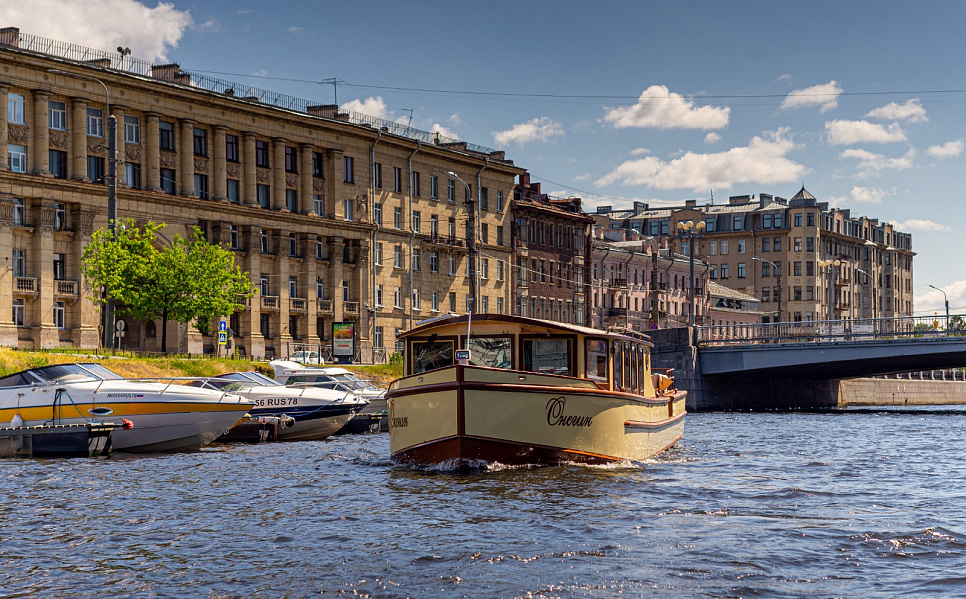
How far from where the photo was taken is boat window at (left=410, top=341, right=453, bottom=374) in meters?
25.4

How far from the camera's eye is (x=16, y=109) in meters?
63.5

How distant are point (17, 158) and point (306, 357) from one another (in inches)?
736

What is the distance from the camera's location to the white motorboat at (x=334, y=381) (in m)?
44.5

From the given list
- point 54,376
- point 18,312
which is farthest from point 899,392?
point 54,376

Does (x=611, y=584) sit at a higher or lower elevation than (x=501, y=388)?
lower

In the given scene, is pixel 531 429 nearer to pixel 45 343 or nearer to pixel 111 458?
pixel 111 458

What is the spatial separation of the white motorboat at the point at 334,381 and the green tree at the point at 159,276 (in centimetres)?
582

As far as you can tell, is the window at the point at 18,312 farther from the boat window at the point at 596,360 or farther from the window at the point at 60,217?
the boat window at the point at 596,360

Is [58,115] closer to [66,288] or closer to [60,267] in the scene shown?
[60,267]

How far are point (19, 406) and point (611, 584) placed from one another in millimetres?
20763

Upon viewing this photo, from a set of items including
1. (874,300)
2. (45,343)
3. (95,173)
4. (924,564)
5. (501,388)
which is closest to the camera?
(924,564)

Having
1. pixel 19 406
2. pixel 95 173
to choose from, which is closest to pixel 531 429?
pixel 19 406

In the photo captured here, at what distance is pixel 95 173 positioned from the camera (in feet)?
218

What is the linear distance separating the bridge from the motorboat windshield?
126 ft
